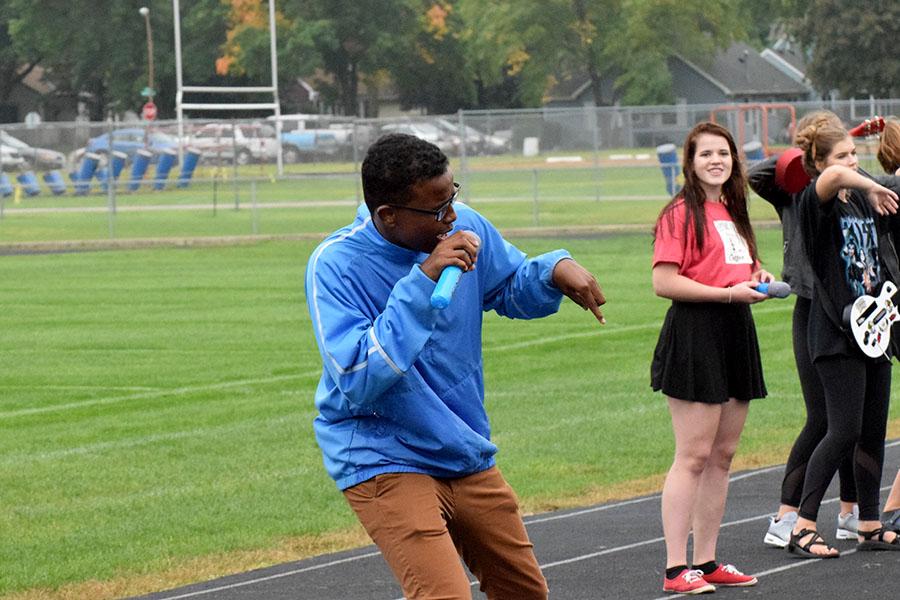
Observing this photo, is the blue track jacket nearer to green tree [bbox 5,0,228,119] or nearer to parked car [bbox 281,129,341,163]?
parked car [bbox 281,129,341,163]

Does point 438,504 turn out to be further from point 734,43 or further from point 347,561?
point 734,43

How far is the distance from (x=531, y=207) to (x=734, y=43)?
203 ft

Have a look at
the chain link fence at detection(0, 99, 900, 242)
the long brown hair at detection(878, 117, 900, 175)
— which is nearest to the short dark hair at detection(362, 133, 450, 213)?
the long brown hair at detection(878, 117, 900, 175)

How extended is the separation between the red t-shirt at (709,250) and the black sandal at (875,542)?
5.00 ft

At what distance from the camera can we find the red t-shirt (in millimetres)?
6555

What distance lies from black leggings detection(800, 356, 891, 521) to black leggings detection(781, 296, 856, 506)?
181mm

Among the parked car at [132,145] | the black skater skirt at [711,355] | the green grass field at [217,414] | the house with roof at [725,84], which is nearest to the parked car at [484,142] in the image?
the parked car at [132,145]

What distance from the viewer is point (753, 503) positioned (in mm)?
8906

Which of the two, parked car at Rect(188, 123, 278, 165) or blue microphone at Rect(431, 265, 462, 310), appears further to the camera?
parked car at Rect(188, 123, 278, 165)

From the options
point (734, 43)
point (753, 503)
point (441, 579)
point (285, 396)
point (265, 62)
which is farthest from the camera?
point (734, 43)

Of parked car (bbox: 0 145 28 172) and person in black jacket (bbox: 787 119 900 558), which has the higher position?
person in black jacket (bbox: 787 119 900 558)

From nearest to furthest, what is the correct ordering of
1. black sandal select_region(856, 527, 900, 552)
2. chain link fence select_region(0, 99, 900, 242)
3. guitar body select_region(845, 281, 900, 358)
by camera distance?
guitar body select_region(845, 281, 900, 358), black sandal select_region(856, 527, 900, 552), chain link fence select_region(0, 99, 900, 242)

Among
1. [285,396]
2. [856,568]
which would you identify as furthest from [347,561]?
[285,396]

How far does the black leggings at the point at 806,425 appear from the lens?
24.0 feet
